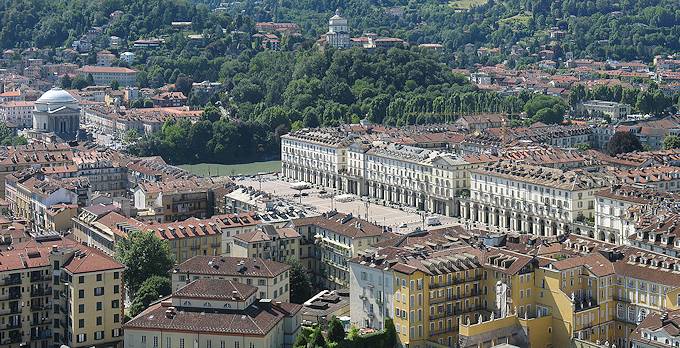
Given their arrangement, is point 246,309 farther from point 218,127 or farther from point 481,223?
point 218,127

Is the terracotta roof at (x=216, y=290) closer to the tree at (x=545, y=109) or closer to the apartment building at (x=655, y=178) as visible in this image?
the apartment building at (x=655, y=178)

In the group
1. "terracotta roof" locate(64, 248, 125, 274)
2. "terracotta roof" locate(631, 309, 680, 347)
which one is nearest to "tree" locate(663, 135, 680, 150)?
"terracotta roof" locate(631, 309, 680, 347)

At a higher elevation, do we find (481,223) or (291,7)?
(291,7)

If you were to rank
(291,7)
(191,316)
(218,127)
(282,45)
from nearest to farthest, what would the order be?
(191,316) → (218,127) → (282,45) → (291,7)

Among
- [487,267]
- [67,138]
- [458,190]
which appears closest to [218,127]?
[67,138]

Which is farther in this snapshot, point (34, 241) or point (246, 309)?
point (34, 241)

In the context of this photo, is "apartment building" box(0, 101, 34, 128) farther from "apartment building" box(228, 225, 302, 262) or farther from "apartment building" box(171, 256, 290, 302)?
"apartment building" box(171, 256, 290, 302)

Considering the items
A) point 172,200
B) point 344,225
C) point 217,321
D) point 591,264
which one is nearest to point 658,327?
point 591,264
